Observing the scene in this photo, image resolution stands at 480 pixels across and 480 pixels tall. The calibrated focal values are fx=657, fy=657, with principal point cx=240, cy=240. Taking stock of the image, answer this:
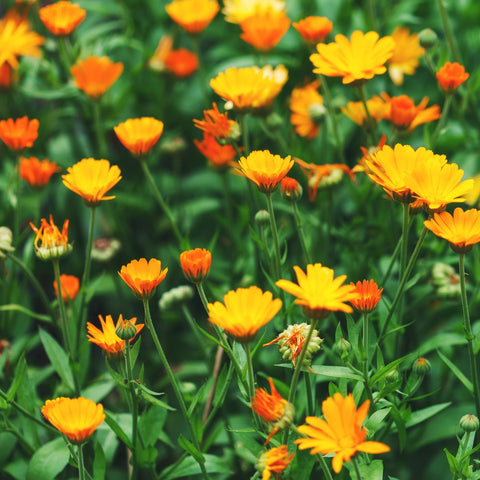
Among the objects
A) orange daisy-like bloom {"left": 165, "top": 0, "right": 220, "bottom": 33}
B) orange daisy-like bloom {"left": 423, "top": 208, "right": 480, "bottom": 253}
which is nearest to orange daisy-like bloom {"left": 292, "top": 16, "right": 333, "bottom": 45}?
orange daisy-like bloom {"left": 165, "top": 0, "right": 220, "bottom": 33}

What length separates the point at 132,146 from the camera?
1.08 meters

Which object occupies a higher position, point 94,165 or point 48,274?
point 94,165

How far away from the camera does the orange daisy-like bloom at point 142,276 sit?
83cm

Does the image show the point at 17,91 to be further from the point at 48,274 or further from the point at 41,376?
the point at 41,376

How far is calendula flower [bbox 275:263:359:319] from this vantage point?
0.70 meters

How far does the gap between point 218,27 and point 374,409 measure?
1466mm

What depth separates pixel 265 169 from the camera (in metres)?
0.88

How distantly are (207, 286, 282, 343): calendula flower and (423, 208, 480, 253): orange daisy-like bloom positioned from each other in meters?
0.24

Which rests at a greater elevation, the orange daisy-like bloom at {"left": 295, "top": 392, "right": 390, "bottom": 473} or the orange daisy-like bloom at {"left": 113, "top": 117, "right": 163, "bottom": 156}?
the orange daisy-like bloom at {"left": 113, "top": 117, "right": 163, "bottom": 156}

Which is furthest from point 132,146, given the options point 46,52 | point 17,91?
point 46,52

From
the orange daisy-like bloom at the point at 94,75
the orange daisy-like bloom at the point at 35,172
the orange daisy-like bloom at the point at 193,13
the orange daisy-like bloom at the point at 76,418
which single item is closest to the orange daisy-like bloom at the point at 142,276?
the orange daisy-like bloom at the point at 76,418

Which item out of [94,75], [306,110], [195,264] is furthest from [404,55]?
[195,264]

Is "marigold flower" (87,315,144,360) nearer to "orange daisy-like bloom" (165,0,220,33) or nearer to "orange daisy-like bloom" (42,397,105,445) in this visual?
"orange daisy-like bloom" (42,397,105,445)

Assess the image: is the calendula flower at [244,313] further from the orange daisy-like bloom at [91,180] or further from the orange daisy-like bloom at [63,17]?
the orange daisy-like bloom at [63,17]
